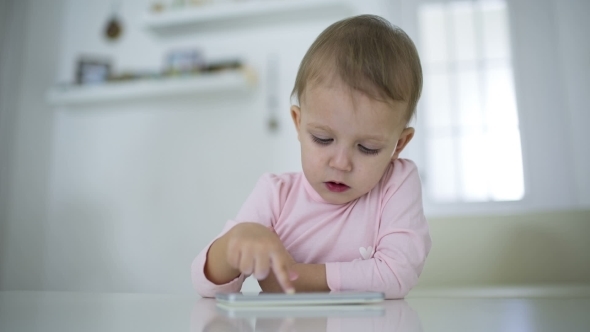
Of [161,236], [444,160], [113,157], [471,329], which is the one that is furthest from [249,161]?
[471,329]

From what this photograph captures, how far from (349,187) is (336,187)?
0.02 metres

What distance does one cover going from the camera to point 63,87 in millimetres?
3146

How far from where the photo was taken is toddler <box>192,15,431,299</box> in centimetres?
73

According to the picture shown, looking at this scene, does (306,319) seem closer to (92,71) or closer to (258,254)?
(258,254)

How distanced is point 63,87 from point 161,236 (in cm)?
115

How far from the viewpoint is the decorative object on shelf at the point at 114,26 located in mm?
3297

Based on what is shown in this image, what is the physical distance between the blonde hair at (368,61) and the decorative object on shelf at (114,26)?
2794 mm

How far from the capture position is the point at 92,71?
128 inches

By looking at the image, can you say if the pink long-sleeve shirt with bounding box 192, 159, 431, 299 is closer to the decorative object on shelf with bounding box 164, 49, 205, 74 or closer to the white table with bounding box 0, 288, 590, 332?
the white table with bounding box 0, 288, 590, 332

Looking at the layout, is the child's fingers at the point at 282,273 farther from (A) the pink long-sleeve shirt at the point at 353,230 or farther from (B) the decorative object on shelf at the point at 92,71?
(B) the decorative object on shelf at the point at 92,71

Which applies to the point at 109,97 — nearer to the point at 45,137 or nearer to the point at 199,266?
the point at 45,137

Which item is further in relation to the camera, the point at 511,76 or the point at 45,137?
the point at 45,137

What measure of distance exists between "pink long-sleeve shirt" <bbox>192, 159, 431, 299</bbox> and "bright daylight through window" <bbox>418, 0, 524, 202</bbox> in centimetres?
198

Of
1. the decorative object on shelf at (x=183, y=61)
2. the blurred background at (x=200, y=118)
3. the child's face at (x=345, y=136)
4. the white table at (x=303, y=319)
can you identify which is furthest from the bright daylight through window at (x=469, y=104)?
the white table at (x=303, y=319)
